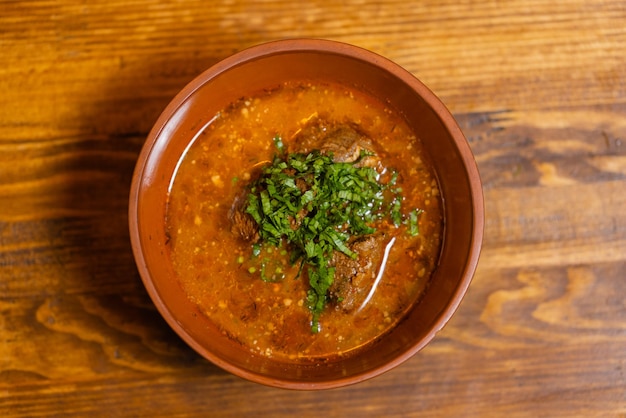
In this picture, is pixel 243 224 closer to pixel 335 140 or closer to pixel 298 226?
pixel 298 226

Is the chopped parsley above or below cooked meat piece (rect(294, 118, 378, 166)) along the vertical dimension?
below

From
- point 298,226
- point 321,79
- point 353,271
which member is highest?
point 321,79

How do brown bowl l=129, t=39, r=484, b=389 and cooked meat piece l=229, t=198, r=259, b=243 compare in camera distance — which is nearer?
brown bowl l=129, t=39, r=484, b=389

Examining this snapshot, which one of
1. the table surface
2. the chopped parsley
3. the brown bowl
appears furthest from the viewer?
the table surface

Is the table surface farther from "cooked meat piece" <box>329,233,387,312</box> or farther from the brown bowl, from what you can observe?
"cooked meat piece" <box>329,233,387,312</box>

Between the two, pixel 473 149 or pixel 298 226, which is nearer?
pixel 298 226

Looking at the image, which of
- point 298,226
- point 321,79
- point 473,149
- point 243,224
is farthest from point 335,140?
point 473,149

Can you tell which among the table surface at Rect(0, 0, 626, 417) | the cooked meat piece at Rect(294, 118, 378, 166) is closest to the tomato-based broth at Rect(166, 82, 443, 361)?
the cooked meat piece at Rect(294, 118, 378, 166)
